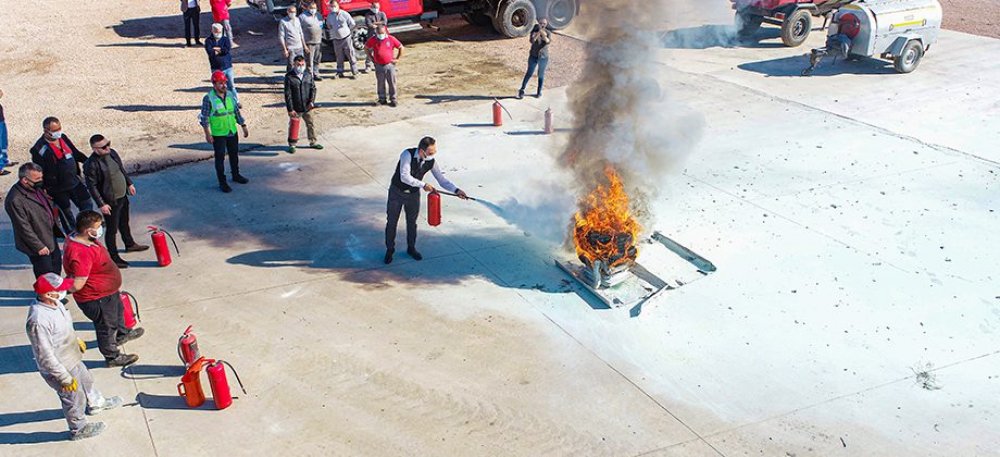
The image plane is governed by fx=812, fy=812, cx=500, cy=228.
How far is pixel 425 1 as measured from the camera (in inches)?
800

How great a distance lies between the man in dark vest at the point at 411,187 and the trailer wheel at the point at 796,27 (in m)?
13.2

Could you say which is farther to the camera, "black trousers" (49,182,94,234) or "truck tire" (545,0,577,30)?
"truck tire" (545,0,577,30)

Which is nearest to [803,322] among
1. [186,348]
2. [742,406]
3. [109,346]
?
[742,406]

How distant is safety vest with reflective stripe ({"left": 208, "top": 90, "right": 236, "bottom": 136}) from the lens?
11.3 meters

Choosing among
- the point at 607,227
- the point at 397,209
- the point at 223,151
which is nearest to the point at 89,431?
the point at 397,209

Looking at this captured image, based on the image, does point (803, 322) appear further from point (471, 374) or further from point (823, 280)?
point (471, 374)

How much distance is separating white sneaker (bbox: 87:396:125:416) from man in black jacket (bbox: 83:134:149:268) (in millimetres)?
2795

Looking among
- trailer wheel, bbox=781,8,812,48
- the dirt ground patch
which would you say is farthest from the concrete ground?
trailer wheel, bbox=781,8,812,48

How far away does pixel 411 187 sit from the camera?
9.36m

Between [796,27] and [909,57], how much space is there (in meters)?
3.06

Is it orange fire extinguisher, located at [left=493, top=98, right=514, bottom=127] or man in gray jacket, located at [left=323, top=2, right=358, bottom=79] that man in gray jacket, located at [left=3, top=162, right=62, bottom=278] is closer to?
orange fire extinguisher, located at [left=493, top=98, right=514, bottom=127]

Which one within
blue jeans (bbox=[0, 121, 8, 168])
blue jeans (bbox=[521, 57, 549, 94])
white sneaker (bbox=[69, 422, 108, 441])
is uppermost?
blue jeans (bbox=[521, 57, 549, 94])

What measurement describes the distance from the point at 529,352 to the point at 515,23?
49.2ft

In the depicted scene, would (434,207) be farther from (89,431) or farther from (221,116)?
(89,431)
